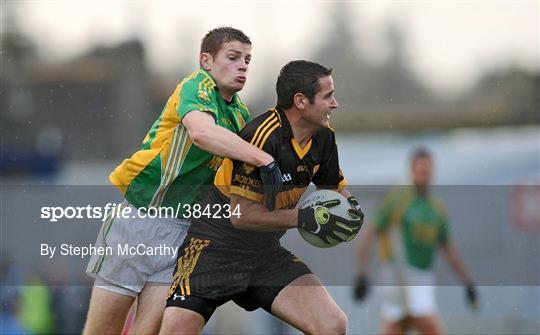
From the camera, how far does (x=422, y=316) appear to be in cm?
783

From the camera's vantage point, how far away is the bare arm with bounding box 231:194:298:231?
15.0ft

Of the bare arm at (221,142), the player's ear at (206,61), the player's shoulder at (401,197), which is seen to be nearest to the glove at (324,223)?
the bare arm at (221,142)

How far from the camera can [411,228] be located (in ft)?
25.9

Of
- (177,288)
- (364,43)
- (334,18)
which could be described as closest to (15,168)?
(334,18)

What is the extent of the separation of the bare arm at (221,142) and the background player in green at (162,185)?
20cm

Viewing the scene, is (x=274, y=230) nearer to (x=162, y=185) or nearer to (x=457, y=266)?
(x=162, y=185)

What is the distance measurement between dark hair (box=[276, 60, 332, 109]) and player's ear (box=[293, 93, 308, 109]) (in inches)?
0.5

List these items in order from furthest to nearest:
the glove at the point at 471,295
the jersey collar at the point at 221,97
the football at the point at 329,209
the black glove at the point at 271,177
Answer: the glove at the point at 471,295
the jersey collar at the point at 221,97
the football at the point at 329,209
the black glove at the point at 271,177

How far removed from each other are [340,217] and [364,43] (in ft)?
33.3

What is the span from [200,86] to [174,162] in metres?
0.38

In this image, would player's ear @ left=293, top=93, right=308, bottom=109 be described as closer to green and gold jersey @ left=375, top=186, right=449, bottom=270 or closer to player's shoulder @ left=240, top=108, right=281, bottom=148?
player's shoulder @ left=240, top=108, right=281, bottom=148

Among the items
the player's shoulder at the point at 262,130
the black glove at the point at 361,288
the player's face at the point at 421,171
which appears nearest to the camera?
the player's shoulder at the point at 262,130

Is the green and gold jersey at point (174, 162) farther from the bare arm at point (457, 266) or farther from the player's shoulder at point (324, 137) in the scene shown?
the bare arm at point (457, 266)

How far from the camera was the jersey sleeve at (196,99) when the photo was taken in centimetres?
458
